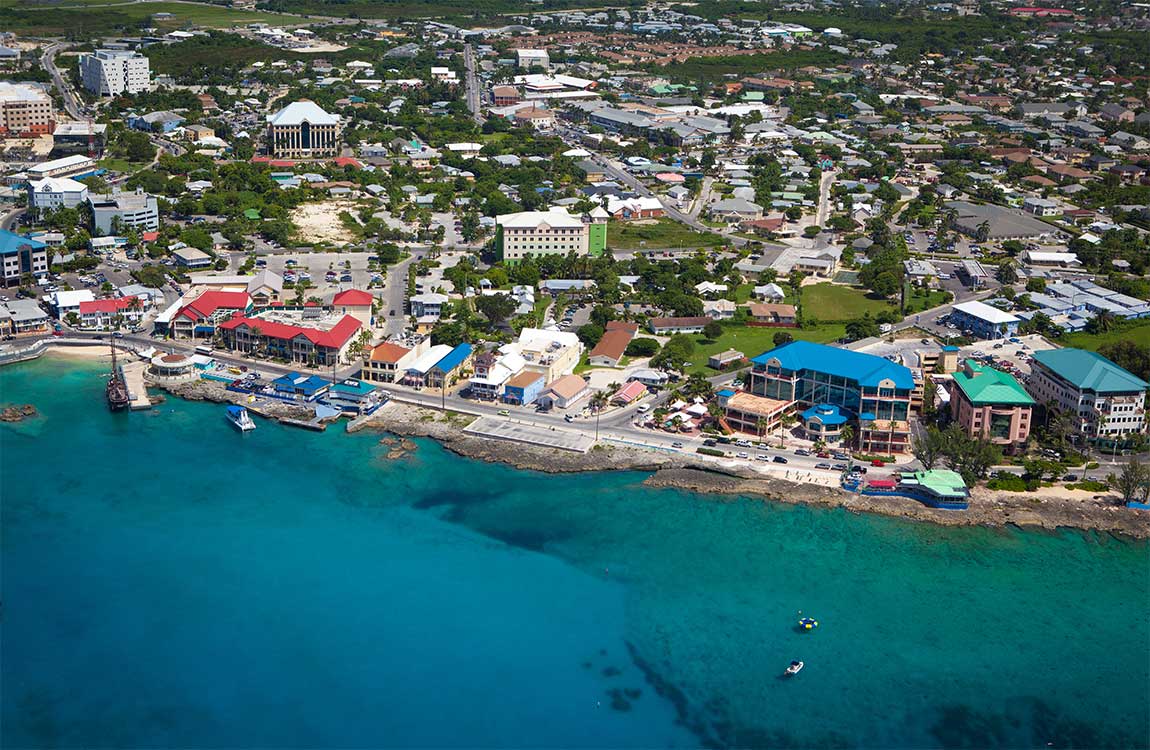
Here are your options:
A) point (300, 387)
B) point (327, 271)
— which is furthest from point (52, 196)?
point (300, 387)

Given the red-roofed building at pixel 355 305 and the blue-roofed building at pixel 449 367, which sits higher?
the red-roofed building at pixel 355 305

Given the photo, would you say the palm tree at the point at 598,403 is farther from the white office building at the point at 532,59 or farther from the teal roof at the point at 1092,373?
the white office building at the point at 532,59

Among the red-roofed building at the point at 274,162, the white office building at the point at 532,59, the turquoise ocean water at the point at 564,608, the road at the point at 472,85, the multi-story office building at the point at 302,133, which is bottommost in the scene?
the turquoise ocean water at the point at 564,608

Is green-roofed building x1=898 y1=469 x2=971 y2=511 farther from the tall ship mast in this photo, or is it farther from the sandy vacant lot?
the sandy vacant lot

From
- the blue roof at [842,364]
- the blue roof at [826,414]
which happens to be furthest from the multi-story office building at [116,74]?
the blue roof at [826,414]

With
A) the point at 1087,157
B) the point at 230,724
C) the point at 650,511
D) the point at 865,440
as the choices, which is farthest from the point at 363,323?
the point at 1087,157

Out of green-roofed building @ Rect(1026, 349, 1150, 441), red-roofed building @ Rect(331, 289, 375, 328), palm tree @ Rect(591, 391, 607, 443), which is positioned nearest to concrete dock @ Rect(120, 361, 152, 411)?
red-roofed building @ Rect(331, 289, 375, 328)

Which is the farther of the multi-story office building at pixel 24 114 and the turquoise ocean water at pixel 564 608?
the multi-story office building at pixel 24 114

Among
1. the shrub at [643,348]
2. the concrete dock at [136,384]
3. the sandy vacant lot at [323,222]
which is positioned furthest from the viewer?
the sandy vacant lot at [323,222]
